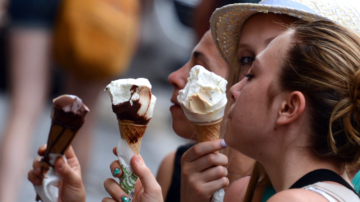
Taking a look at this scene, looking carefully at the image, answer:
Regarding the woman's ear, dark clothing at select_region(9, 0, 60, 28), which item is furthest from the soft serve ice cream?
dark clothing at select_region(9, 0, 60, 28)

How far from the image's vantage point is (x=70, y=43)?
3145 mm

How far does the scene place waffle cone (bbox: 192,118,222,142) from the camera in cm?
177

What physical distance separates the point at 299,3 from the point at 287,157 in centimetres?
87

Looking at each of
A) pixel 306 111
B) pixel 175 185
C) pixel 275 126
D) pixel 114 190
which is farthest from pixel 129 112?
pixel 175 185

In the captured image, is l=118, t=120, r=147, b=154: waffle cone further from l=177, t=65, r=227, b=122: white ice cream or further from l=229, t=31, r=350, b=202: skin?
l=229, t=31, r=350, b=202: skin

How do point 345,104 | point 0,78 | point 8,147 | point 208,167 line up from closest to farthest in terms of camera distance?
point 345,104
point 208,167
point 8,147
point 0,78

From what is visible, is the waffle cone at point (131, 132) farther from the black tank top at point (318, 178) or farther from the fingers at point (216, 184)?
the black tank top at point (318, 178)

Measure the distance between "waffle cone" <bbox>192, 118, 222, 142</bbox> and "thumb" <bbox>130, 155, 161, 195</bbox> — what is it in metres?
0.35

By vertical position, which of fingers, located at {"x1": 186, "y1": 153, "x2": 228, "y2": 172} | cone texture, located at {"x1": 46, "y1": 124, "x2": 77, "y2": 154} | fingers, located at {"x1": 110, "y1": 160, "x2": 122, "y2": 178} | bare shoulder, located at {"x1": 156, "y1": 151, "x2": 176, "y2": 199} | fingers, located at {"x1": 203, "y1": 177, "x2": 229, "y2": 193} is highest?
cone texture, located at {"x1": 46, "y1": 124, "x2": 77, "y2": 154}

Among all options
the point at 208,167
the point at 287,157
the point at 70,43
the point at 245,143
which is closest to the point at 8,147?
the point at 70,43

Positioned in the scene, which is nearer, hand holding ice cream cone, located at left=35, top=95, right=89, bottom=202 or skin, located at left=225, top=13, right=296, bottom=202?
hand holding ice cream cone, located at left=35, top=95, right=89, bottom=202

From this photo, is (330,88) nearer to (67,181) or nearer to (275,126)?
(275,126)

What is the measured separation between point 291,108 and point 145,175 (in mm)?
686

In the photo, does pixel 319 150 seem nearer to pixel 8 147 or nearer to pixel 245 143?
pixel 245 143
